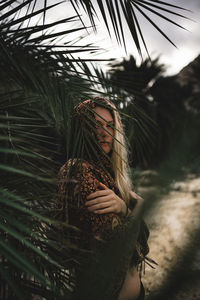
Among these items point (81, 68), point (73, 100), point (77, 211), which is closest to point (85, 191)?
point (77, 211)

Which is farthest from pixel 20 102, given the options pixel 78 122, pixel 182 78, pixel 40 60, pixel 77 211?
pixel 182 78

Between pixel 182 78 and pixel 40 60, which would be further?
pixel 40 60

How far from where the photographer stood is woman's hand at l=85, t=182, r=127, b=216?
0.60 metres

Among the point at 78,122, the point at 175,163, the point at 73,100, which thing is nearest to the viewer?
the point at 175,163

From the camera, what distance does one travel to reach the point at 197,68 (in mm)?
91

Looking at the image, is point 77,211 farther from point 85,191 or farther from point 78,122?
point 78,122

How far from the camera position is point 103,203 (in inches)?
23.6

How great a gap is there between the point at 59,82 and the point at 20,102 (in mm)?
221

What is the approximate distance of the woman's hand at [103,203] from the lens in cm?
60

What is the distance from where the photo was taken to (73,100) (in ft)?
2.61

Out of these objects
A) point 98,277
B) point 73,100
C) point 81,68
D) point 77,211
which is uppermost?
point 81,68

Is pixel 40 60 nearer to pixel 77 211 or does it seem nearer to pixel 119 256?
pixel 77 211

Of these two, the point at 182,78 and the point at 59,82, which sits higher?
the point at 59,82

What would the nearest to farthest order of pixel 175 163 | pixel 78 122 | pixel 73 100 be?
pixel 175 163, pixel 78 122, pixel 73 100
